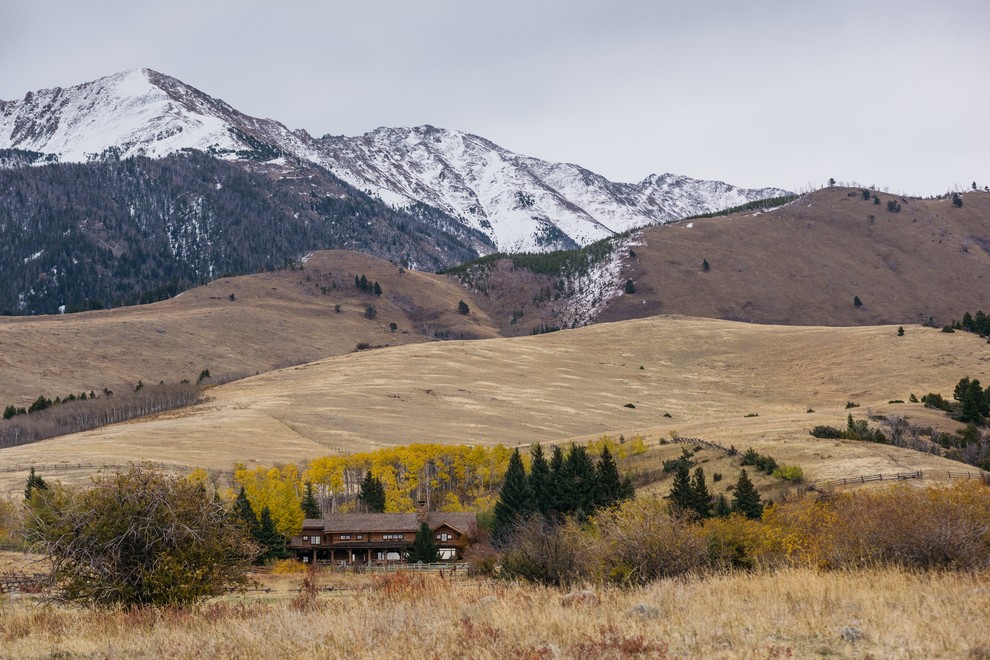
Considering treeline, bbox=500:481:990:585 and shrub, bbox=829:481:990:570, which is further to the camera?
treeline, bbox=500:481:990:585

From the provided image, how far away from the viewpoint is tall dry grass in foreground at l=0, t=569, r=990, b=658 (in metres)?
12.2

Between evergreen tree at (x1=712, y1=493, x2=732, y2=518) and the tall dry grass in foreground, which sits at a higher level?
the tall dry grass in foreground

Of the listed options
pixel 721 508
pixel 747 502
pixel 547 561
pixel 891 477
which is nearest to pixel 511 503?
pixel 721 508

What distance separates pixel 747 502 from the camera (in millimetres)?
54844

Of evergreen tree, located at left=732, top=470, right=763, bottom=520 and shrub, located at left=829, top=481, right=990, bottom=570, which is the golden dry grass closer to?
evergreen tree, located at left=732, top=470, right=763, bottom=520

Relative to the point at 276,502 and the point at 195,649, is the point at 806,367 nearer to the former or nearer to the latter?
the point at 276,502

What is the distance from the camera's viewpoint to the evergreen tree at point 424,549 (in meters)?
68.1

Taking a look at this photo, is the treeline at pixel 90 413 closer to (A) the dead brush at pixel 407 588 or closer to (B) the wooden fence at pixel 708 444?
(B) the wooden fence at pixel 708 444

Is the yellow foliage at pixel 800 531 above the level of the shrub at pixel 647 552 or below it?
below

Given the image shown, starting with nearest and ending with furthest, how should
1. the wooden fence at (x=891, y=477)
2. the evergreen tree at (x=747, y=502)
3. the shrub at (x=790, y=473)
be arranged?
1. the evergreen tree at (x=747, y=502)
2. the wooden fence at (x=891, y=477)
3. the shrub at (x=790, y=473)

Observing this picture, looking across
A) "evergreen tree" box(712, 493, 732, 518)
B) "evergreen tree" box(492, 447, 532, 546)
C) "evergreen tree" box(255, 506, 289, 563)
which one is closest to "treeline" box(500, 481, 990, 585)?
"evergreen tree" box(712, 493, 732, 518)

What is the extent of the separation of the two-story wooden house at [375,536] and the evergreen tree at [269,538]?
2.86 m

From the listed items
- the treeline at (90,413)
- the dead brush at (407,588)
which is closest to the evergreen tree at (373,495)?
the dead brush at (407,588)

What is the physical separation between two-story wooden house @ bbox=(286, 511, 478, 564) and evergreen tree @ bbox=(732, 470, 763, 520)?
25.6 metres
